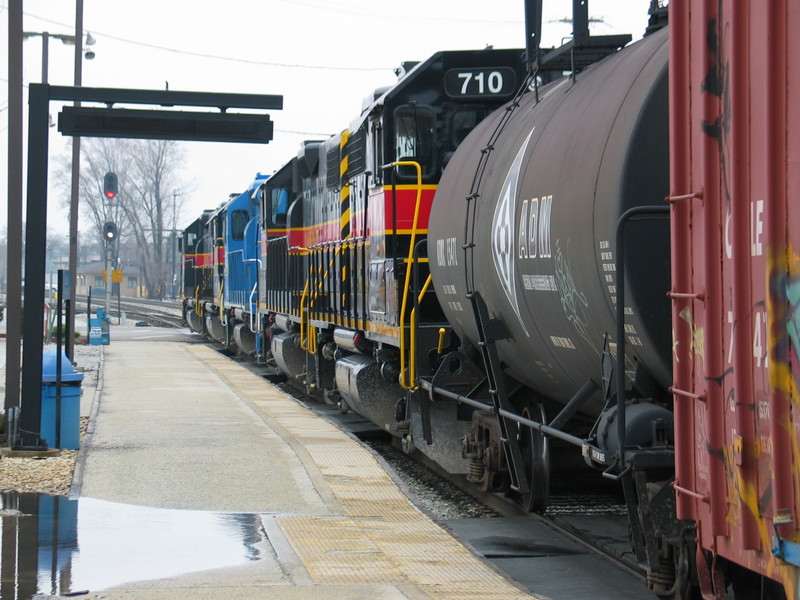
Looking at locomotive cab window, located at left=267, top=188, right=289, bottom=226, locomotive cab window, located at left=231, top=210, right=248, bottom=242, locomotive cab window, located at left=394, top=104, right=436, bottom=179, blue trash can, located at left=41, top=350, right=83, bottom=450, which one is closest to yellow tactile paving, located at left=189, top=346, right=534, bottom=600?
blue trash can, located at left=41, top=350, right=83, bottom=450

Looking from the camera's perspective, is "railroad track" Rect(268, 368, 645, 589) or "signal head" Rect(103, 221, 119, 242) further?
"signal head" Rect(103, 221, 119, 242)

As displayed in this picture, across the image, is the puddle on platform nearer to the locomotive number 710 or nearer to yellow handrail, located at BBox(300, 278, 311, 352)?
the locomotive number 710

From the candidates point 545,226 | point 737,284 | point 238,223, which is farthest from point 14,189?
point 238,223

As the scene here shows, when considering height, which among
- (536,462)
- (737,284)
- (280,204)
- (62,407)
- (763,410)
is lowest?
(536,462)

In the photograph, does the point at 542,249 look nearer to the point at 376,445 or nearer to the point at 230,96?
the point at 230,96

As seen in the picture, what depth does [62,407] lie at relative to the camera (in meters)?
11.8

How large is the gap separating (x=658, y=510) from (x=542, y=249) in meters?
1.81

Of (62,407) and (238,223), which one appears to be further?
Answer: (238,223)

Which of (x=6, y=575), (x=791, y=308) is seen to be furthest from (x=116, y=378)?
(x=791, y=308)

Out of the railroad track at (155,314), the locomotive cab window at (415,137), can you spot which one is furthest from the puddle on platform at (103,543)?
the railroad track at (155,314)

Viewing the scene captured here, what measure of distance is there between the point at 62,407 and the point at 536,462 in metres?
5.85

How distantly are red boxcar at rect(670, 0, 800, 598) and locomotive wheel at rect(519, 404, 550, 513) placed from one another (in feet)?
10.6

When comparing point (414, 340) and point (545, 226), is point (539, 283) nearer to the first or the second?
point (545, 226)

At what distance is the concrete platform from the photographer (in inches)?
262
